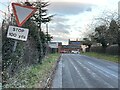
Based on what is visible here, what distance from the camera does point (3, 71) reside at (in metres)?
12.3

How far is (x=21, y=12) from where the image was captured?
1099cm

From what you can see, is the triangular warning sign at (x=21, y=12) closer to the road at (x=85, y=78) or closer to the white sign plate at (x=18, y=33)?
the white sign plate at (x=18, y=33)

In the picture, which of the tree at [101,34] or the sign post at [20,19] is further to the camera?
the tree at [101,34]

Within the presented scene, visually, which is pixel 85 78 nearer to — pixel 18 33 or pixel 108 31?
pixel 18 33

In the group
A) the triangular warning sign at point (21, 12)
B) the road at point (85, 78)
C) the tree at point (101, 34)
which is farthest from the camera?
the tree at point (101, 34)

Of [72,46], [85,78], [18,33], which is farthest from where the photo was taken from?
[72,46]

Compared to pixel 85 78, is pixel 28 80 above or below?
above

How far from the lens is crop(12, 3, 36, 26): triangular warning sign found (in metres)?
10.9

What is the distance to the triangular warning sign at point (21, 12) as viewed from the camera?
10.9m

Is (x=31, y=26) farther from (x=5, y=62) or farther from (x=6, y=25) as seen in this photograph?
(x=5, y=62)

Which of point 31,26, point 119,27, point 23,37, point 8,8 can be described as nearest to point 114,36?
point 119,27

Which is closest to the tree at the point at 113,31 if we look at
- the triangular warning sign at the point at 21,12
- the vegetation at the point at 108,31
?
the vegetation at the point at 108,31

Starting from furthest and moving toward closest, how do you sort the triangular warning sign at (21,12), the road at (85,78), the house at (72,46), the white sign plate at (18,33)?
the house at (72,46), the road at (85,78), the triangular warning sign at (21,12), the white sign plate at (18,33)

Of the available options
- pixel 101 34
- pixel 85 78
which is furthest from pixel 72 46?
pixel 85 78
